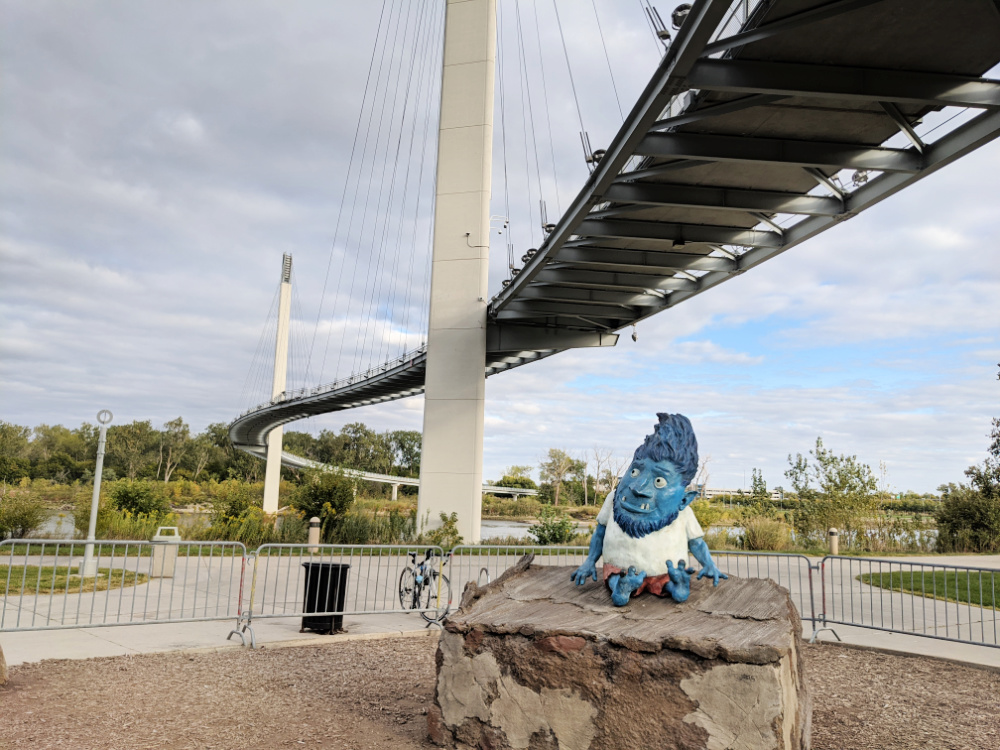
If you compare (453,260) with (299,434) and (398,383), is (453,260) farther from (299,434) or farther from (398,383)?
(299,434)

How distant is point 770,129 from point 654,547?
812 centimetres

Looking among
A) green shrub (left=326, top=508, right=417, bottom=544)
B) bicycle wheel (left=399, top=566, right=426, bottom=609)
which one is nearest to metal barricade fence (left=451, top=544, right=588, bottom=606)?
bicycle wheel (left=399, top=566, right=426, bottom=609)

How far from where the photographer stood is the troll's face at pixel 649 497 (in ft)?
16.2

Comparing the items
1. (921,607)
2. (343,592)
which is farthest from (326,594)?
(921,607)

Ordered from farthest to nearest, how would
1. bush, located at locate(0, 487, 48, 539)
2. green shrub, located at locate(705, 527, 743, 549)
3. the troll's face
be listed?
1. green shrub, located at locate(705, 527, 743, 549)
2. bush, located at locate(0, 487, 48, 539)
3. the troll's face

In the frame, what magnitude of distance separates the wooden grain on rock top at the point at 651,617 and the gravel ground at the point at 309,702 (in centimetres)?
103

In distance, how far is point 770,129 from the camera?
1066cm

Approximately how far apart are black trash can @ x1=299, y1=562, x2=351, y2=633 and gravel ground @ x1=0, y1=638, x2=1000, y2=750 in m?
0.78

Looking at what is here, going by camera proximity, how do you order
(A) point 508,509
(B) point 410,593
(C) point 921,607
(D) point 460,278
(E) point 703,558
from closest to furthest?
(E) point 703,558, (B) point 410,593, (C) point 921,607, (D) point 460,278, (A) point 508,509

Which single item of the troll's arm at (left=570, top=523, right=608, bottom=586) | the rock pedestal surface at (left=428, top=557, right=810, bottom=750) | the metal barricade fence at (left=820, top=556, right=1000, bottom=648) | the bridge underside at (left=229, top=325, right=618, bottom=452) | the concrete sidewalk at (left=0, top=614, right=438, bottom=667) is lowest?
the concrete sidewalk at (left=0, top=614, right=438, bottom=667)

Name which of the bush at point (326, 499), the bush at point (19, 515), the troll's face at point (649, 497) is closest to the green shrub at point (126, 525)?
the bush at point (19, 515)

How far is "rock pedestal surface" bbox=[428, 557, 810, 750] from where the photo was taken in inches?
152

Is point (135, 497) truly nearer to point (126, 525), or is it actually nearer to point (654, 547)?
point (126, 525)

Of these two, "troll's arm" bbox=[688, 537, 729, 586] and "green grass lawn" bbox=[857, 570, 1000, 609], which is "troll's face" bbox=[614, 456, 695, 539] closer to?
"troll's arm" bbox=[688, 537, 729, 586]
